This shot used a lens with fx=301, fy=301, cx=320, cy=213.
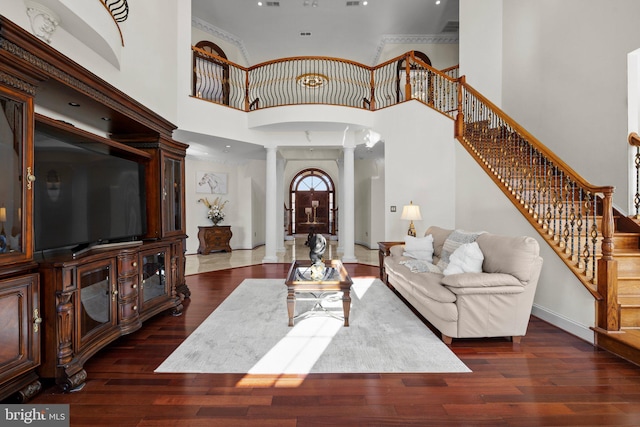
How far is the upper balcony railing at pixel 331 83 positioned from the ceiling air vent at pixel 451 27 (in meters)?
1.17

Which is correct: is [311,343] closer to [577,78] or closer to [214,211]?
[577,78]

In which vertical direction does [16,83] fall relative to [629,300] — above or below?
above

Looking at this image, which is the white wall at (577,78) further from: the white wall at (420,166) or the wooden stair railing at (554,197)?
the white wall at (420,166)

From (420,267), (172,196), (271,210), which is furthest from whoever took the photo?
(271,210)

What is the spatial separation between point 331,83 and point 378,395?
877cm

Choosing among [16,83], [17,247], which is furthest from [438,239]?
[16,83]

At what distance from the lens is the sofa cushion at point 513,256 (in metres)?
2.75

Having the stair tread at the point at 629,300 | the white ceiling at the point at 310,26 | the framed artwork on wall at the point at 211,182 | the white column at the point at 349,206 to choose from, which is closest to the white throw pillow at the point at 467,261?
the stair tread at the point at 629,300

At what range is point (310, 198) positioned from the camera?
45.4 ft

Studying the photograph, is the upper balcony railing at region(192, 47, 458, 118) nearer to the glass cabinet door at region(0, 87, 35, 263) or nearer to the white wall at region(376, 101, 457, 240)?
the white wall at region(376, 101, 457, 240)

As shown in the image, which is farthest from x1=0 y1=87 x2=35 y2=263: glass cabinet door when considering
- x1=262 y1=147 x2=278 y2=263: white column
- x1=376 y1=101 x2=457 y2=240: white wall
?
x1=376 y1=101 x2=457 y2=240: white wall

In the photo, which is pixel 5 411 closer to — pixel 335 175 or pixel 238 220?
pixel 238 220

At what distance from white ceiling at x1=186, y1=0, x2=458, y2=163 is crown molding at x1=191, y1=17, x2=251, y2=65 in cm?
3

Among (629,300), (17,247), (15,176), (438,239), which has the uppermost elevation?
(15,176)
